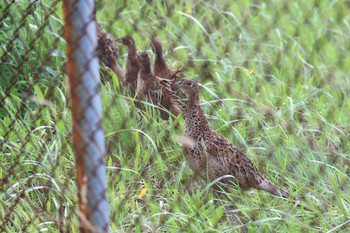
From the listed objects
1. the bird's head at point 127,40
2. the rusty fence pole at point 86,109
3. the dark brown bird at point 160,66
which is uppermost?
the rusty fence pole at point 86,109

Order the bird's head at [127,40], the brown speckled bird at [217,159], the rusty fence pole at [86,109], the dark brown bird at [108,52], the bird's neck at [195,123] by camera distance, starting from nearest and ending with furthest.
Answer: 1. the rusty fence pole at [86,109]
2. the brown speckled bird at [217,159]
3. the bird's neck at [195,123]
4. the bird's head at [127,40]
5. the dark brown bird at [108,52]

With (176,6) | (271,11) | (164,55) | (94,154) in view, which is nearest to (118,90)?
(164,55)

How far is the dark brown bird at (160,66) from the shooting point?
524 cm

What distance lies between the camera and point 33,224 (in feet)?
10.8

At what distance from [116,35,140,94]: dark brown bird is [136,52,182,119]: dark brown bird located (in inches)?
3.9

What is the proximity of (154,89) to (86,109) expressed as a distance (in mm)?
2898

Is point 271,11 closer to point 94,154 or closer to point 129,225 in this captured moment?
point 129,225

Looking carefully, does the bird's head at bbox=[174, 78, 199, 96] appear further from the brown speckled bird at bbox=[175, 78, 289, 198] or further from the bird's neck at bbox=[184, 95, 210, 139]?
the brown speckled bird at bbox=[175, 78, 289, 198]

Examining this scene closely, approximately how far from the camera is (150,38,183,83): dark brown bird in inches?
206

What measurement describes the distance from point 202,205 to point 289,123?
0.96 metres

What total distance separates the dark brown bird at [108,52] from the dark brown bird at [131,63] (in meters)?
0.05

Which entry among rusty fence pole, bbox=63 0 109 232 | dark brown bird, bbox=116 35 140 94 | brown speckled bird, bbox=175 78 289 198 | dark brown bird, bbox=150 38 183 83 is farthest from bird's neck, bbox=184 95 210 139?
rusty fence pole, bbox=63 0 109 232

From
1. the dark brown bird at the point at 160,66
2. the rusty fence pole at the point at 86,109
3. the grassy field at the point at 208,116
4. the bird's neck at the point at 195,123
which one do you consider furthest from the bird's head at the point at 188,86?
the rusty fence pole at the point at 86,109

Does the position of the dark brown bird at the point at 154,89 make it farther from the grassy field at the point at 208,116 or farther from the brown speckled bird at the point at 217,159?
the brown speckled bird at the point at 217,159
